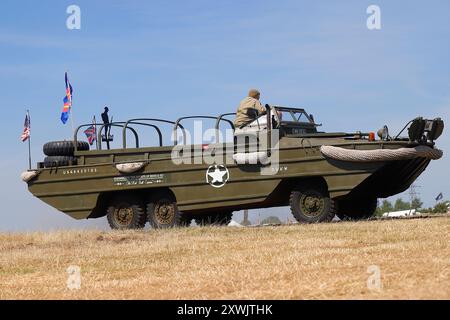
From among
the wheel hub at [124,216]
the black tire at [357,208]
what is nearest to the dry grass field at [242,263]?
the wheel hub at [124,216]

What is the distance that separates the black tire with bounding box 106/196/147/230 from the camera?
62.0 feet

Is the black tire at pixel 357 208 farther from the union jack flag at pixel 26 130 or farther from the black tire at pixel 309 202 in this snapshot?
the union jack flag at pixel 26 130

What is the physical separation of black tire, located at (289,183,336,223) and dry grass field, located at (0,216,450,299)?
1.29 m

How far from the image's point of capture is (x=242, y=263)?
415 inches

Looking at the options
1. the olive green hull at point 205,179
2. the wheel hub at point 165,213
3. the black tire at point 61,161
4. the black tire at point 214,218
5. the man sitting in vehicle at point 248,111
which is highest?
the man sitting in vehicle at point 248,111

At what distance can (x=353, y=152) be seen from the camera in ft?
52.6

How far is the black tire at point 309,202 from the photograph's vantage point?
54.7 feet

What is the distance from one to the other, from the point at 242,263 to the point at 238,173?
6.83 metres

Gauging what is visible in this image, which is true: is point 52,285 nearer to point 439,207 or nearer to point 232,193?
point 232,193

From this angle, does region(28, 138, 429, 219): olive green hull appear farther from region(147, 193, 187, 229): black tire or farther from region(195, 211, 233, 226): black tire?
region(195, 211, 233, 226): black tire

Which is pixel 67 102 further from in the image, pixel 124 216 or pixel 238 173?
pixel 238 173

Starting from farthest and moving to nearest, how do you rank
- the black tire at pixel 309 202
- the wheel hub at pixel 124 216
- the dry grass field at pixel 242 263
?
the wheel hub at pixel 124 216 < the black tire at pixel 309 202 < the dry grass field at pixel 242 263

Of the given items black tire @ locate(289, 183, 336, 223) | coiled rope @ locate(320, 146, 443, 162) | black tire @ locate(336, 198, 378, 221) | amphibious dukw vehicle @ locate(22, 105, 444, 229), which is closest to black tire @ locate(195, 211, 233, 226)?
amphibious dukw vehicle @ locate(22, 105, 444, 229)

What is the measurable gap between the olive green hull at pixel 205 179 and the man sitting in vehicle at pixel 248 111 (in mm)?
738
